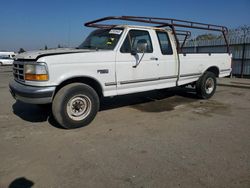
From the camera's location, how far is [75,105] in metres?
4.76

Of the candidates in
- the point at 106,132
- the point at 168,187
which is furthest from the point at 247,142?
the point at 106,132

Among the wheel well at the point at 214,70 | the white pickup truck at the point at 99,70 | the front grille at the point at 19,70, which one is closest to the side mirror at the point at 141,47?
the white pickup truck at the point at 99,70

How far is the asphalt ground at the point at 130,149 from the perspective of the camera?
295 cm

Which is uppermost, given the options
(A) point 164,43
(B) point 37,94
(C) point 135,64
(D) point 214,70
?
(A) point 164,43

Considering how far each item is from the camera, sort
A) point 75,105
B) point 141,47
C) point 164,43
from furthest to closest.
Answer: point 164,43, point 141,47, point 75,105

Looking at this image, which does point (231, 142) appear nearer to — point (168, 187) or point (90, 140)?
point (168, 187)

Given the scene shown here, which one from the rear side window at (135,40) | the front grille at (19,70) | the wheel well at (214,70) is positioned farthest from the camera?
the wheel well at (214,70)

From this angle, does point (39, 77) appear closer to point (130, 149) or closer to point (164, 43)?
Answer: point (130, 149)

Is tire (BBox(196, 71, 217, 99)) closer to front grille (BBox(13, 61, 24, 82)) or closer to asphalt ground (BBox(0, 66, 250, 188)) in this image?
asphalt ground (BBox(0, 66, 250, 188))

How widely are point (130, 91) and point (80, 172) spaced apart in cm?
281

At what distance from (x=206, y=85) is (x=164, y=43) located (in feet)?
7.64

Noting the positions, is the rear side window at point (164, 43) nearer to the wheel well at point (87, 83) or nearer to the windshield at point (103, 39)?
the windshield at point (103, 39)

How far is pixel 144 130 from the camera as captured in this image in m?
4.69

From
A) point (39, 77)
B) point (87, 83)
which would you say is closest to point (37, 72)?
point (39, 77)
